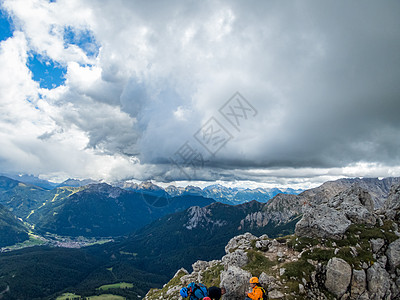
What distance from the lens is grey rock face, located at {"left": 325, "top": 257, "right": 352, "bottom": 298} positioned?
28.6m

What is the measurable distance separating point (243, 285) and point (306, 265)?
1282 centimetres

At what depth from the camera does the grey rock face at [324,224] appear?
125 ft

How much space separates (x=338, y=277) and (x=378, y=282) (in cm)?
609

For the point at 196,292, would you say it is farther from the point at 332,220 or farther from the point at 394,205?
the point at 394,205

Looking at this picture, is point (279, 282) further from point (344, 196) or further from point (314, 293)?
point (344, 196)

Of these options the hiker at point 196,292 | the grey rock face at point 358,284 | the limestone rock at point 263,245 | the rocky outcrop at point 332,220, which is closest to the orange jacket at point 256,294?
the hiker at point 196,292

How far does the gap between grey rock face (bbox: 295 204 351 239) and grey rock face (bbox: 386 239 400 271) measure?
6.44 meters

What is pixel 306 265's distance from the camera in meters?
31.5

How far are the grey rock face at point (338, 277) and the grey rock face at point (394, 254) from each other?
8.86 metres

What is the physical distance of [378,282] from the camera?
29359 mm

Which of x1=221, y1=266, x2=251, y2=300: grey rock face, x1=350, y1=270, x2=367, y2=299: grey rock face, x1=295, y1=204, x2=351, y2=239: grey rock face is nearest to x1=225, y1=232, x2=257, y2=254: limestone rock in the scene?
x1=295, y1=204, x2=351, y2=239: grey rock face

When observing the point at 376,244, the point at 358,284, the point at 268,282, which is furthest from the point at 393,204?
the point at 268,282

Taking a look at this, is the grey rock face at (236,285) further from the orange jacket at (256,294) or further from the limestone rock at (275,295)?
the orange jacket at (256,294)

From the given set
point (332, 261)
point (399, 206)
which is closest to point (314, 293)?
point (332, 261)
